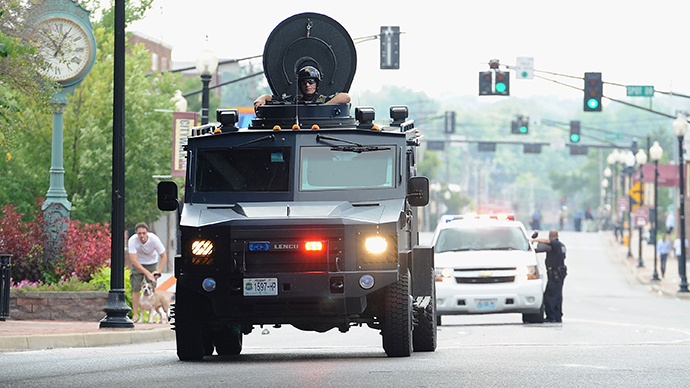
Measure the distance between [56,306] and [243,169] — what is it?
9988 mm

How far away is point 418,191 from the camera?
528 inches

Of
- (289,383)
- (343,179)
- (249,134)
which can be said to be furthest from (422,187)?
(289,383)

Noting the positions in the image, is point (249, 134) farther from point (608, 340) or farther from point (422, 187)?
point (608, 340)

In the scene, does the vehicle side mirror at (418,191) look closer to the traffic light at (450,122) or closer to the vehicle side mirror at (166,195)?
the vehicle side mirror at (166,195)

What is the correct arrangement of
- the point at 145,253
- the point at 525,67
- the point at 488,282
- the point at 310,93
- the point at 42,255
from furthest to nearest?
the point at 525,67 < the point at 42,255 < the point at 488,282 < the point at 145,253 < the point at 310,93

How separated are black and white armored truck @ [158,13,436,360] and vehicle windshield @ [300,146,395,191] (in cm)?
1

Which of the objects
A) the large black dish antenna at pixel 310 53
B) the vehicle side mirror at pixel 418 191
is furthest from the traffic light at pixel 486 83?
the vehicle side mirror at pixel 418 191

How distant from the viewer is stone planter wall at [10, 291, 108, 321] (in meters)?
22.3

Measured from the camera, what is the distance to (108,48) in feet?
128

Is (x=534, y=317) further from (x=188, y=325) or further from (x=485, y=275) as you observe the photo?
(x=188, y=325)

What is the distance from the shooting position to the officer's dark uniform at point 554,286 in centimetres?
2441

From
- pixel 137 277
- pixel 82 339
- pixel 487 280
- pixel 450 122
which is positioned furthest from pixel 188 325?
pixel 450 122

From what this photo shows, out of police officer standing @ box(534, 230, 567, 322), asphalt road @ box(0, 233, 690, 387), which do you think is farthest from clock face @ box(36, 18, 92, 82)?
police officer standing @ box(534, 230, 567, 322)

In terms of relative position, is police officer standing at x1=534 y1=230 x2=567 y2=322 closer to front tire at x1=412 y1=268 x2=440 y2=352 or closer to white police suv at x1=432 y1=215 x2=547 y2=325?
white police suv at x1=432 y1=215 x2=547 y2=325
